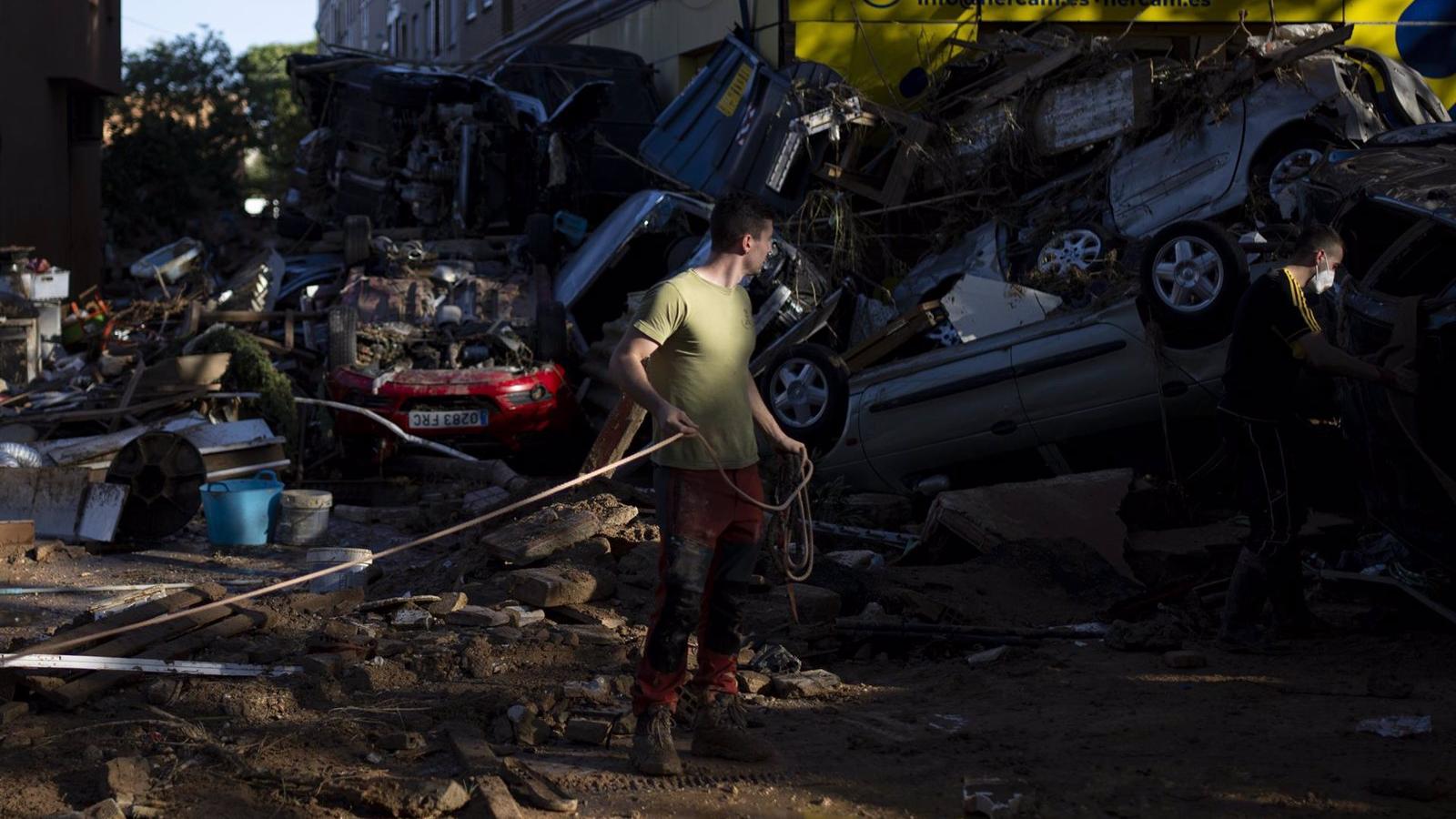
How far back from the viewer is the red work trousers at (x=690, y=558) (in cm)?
500

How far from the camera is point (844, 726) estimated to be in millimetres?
5578

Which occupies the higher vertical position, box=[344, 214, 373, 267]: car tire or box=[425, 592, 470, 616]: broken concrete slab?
box=[344, 214, 373, 267]: car tire

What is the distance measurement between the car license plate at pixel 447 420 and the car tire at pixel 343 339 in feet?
3.71

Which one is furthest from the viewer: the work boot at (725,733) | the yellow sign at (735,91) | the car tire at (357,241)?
the yellow sign at (735,91)

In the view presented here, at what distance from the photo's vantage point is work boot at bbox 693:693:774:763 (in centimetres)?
504

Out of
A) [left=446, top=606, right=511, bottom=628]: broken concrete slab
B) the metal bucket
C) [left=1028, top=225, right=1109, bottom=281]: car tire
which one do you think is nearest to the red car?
the metal bucket

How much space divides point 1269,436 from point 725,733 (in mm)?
3089

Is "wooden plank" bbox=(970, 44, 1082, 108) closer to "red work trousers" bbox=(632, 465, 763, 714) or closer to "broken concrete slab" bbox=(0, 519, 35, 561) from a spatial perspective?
"broken concrete slab" bbox=(0, 519, 35, 561)

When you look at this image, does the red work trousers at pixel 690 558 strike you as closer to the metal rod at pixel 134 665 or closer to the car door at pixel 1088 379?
the metal rod at pixel 134 665

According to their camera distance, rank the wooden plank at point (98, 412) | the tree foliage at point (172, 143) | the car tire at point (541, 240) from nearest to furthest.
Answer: the wooden plank at point (98, 412) → the car tire at point (541, 240) → the tree foliage at point (172, 143)

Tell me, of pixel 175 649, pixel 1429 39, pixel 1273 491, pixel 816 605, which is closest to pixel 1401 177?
pixel 1273 491

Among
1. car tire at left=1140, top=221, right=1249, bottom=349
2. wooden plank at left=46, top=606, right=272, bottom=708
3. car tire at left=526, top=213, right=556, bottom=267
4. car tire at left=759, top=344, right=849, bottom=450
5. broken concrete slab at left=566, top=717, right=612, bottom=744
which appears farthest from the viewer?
car tire at left=526, top=213, right=556, bottom=267

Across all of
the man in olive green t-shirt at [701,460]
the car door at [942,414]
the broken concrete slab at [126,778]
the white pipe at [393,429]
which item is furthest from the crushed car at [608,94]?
the broken concrete slab at [126,778]

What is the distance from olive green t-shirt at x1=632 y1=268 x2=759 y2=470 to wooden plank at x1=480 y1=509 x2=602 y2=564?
3.13 m
